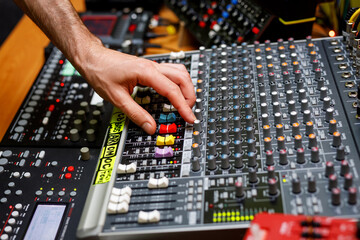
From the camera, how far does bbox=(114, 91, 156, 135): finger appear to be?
124 centimetres

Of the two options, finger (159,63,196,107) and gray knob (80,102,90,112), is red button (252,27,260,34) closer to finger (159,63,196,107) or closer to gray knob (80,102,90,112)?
finger (159,63,196,107)

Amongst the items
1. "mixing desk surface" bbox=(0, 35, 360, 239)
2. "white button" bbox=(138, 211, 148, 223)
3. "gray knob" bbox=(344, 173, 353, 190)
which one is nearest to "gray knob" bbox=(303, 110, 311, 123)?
"mixing desk surface" bbox=(0, 35, 360, 239)

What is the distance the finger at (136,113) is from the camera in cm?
124

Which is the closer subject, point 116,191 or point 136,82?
point 116,191

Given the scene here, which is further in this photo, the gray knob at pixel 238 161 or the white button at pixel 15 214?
the white button at pixel 15 214

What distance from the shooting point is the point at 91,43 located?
1.44 m

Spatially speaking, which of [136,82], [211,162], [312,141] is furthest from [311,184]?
[136,82]

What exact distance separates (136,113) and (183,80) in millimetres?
169

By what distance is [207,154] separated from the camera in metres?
1.13

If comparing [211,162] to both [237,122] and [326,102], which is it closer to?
[237,122]

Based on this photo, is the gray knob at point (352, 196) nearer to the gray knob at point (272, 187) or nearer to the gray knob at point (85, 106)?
the gray knob at point (272, 187)

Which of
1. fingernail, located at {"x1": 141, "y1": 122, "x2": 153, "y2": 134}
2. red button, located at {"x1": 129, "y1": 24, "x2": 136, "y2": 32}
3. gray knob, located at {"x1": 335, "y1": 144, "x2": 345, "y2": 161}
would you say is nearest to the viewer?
gray knob, located at {"x1": 335, "y1": 144, "x2": 345, "y2": 161}

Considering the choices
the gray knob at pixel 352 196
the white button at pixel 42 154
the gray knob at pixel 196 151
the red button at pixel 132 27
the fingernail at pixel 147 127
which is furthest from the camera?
the red button at pixel 132 27

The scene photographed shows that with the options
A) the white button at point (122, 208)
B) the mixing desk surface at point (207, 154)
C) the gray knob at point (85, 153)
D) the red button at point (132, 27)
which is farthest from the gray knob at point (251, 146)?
the red button at point (132, 27)
